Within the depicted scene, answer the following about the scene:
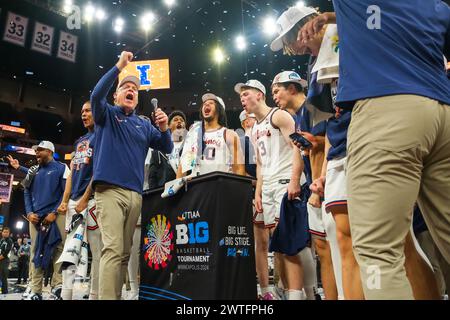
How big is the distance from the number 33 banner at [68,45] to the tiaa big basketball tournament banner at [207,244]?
14636 millimetres

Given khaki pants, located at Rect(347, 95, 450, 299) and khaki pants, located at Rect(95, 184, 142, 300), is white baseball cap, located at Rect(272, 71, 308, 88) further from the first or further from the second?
khaki pants, located at Rect(347, 95, 450, 299)

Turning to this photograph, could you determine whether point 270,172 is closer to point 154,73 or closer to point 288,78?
point 288,78

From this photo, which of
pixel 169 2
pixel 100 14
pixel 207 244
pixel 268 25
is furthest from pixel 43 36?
pixel 207 244

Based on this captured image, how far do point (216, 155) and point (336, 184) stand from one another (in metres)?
2.14

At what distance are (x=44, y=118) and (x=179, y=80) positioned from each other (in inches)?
332

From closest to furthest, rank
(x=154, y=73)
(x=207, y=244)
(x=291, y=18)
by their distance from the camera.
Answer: (x=291, y=18), (x=207, y=244), (x=154, y=73)

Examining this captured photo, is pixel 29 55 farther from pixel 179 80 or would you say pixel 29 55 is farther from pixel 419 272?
pixel 419 272

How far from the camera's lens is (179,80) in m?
18.6

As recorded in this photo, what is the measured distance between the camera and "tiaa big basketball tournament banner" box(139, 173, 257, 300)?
2.48 m

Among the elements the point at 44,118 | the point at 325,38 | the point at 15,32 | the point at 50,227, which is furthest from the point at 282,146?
the point at 44,118

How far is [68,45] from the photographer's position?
52.2 ft

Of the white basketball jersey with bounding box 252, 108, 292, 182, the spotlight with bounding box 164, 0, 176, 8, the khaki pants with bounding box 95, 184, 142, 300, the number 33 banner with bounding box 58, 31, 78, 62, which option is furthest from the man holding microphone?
the number 33 banner with bounding box 58, 31, 78, 62

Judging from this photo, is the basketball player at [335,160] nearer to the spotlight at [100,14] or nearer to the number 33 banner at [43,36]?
the spotlight at [100,14]

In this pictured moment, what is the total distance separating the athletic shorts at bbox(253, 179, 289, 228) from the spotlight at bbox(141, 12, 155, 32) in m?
11.2
